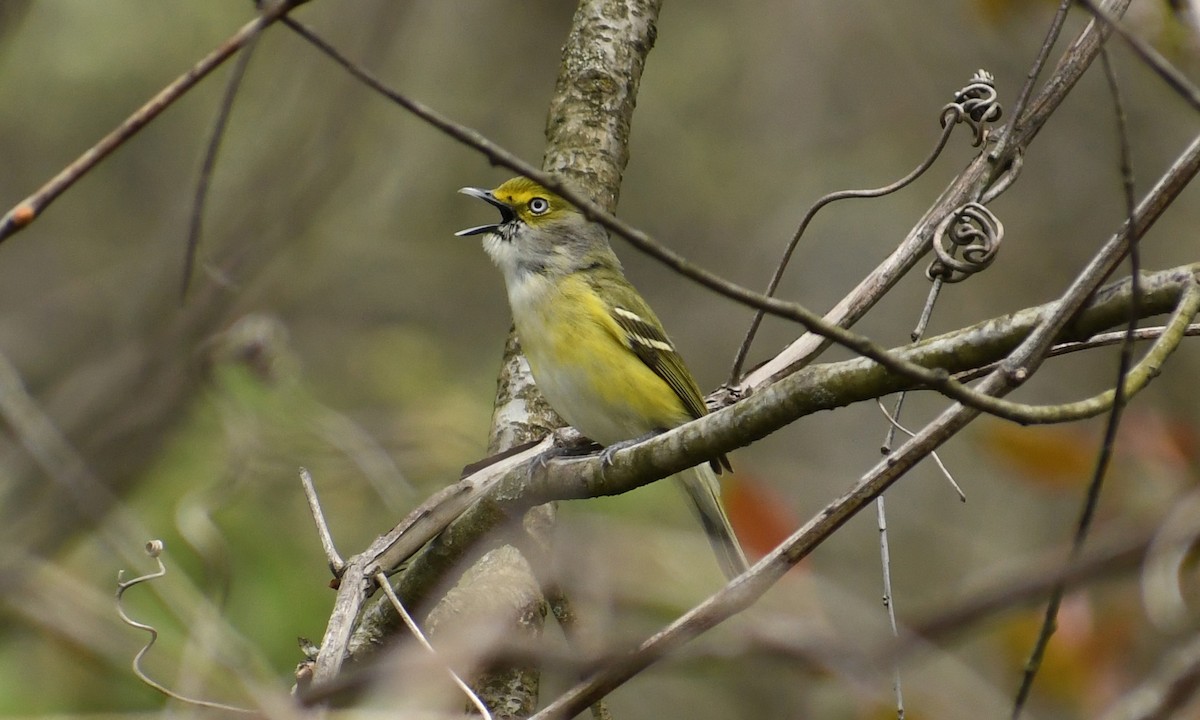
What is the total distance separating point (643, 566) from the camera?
2.39 meters

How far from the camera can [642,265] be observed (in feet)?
31.2

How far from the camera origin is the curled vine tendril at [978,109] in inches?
145

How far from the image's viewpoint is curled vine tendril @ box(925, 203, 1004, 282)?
319 cm

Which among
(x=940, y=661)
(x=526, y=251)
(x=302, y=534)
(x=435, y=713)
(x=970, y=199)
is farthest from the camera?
(x=302, y=534)

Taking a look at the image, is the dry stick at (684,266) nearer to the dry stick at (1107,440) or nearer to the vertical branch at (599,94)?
the dry stick at (1107,440)

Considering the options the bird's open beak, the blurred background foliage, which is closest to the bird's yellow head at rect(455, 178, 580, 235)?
the bird's open beak

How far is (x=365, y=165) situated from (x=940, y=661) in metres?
6.76

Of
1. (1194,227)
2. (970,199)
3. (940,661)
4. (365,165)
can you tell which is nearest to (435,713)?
(940,661)

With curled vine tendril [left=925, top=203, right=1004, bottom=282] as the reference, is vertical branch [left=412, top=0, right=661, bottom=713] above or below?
above

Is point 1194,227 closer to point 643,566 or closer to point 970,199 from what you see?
point 970,199

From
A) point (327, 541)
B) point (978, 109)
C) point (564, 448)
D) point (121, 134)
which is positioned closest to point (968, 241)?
point (978, 109)

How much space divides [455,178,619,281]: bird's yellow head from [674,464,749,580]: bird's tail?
1.17 meters

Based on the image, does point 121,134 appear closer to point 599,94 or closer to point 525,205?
point 599,94

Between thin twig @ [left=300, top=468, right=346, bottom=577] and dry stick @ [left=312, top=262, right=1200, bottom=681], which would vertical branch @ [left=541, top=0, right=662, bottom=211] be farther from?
thin twig @ [left=300, top=468, right=346, bottom=577]
